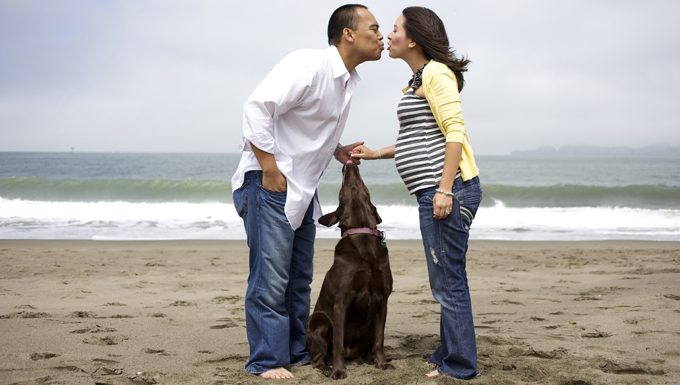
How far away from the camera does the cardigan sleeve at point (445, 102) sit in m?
3.47

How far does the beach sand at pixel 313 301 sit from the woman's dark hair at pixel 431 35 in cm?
169

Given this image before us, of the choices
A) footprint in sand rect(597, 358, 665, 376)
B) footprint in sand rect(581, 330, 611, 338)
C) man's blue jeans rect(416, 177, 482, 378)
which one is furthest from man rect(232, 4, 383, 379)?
footprint in sand rect(581, 330, 611, 338)

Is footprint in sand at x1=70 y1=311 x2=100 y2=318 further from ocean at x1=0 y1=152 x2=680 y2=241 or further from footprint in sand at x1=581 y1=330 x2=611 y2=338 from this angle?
ocean at x1=0 y1=152 x2=680 y2=241

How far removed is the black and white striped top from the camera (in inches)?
142

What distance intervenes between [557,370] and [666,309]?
2.22 m

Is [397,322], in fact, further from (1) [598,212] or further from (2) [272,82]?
(1) [598,212]

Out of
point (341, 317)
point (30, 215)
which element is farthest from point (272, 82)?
point (30, 215)

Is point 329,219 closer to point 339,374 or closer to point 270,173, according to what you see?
point 270,173

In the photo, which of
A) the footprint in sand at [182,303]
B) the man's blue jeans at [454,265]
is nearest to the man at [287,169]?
the man's blue jeans at [454,265]

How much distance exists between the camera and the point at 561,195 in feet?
74.0

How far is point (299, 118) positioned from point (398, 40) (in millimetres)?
671

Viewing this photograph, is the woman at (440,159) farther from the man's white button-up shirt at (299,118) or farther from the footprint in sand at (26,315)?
the footprint in sand at (26,315)

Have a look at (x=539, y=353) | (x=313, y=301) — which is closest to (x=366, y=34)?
(x=539, y=353)

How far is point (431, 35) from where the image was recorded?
357 cm
